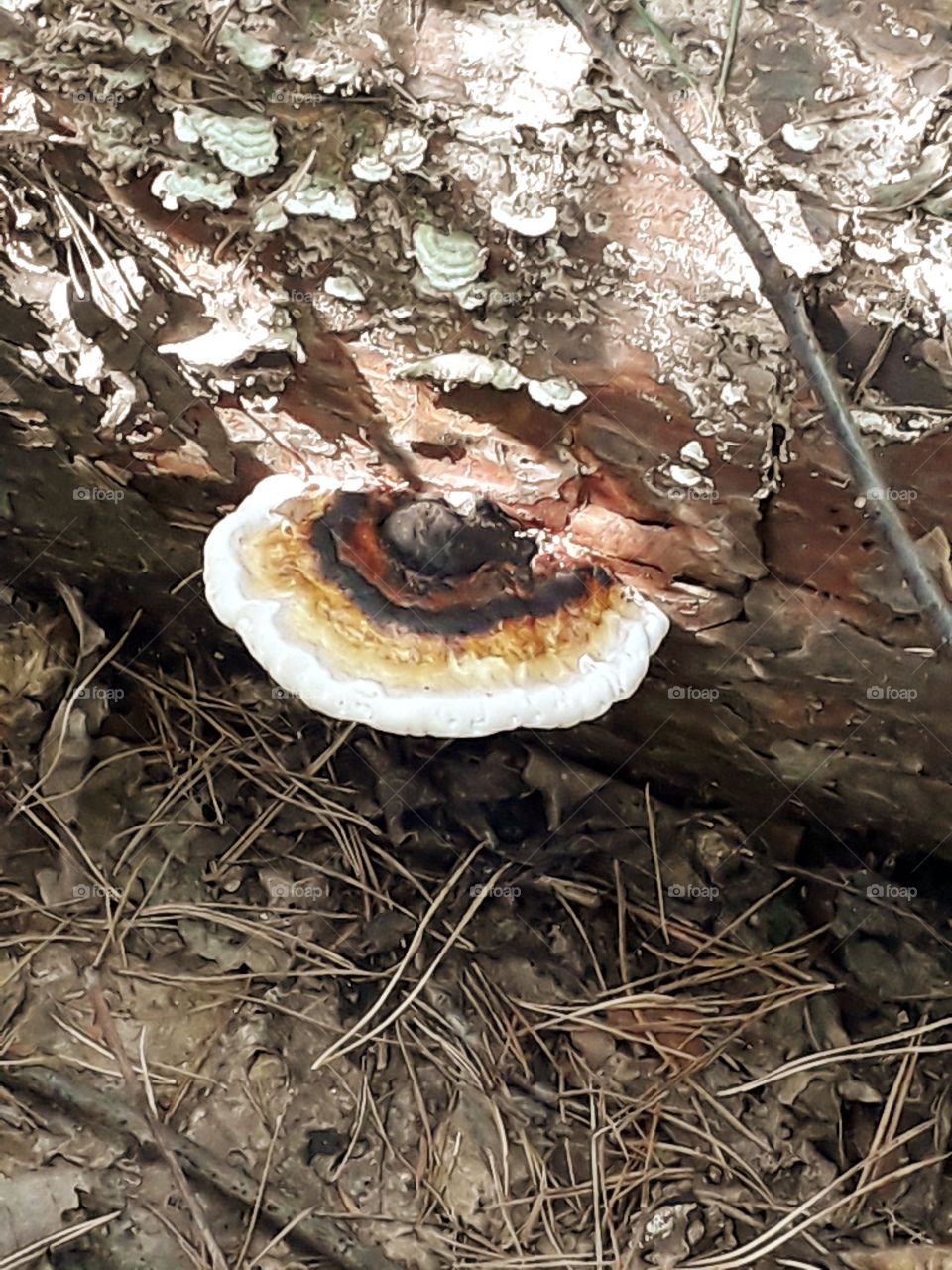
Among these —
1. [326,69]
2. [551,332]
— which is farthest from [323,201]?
[551,332]

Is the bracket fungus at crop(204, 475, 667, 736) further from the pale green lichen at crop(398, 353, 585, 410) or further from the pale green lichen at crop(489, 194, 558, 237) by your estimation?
the pale green lichen at crop(489, 194, 558, 237)

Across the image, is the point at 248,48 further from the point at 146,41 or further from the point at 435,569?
the point at 435,569

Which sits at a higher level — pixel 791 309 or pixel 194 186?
pixel 791 309

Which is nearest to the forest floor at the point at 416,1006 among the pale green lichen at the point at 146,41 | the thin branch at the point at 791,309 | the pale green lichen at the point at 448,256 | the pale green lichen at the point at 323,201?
the thin branch at the point at 791,309

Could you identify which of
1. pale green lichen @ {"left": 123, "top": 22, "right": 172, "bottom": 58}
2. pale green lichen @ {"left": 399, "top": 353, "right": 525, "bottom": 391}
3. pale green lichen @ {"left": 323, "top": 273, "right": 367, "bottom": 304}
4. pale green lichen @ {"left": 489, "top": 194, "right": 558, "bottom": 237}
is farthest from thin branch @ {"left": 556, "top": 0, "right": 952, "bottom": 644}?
pale green lichen @ {"left": 123, "top": 22, "right": 172, "bottom": 58}

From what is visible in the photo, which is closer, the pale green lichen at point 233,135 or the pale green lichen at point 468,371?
the pale green lichen at point 233,135

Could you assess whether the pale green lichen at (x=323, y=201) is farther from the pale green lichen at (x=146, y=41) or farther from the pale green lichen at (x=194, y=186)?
the pale green lichen at (x=146, y=41)
